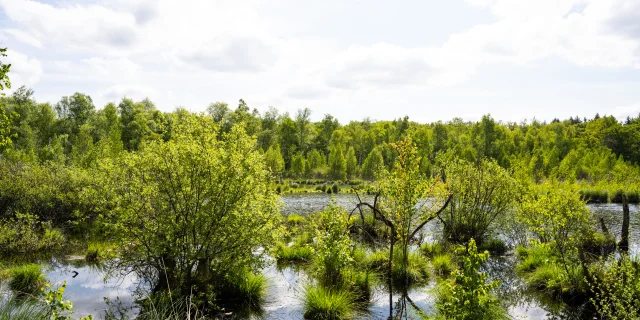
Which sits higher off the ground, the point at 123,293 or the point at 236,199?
the point at 236,199

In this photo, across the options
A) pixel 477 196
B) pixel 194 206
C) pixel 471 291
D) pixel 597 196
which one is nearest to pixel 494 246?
pixel 477 196

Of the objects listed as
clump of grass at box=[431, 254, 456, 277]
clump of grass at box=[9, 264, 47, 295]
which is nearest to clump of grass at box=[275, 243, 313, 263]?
clump of grass at box=[431, 254, 456, 277]

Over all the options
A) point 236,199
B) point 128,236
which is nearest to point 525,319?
point 236,199

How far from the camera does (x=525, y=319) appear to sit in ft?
44.7

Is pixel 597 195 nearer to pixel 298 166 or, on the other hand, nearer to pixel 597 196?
pixel 597 196

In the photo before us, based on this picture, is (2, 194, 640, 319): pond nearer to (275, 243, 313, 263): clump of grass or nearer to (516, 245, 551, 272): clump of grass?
(516, 245, 551, 272): clump of grass

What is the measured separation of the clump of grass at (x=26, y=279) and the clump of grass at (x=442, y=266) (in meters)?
15.1

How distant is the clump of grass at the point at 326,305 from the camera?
13.0 m

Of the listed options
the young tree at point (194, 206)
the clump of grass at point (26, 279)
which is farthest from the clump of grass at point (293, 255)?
the clump of grass at point (26, 279)

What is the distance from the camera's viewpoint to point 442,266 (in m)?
18.3

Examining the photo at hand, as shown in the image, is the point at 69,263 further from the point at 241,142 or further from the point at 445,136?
the point at 445,136

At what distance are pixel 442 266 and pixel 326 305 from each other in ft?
23.8

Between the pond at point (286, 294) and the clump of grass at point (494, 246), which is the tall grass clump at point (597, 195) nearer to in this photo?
the clump of grass at point (494, 246)

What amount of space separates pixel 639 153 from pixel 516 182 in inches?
3572
